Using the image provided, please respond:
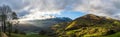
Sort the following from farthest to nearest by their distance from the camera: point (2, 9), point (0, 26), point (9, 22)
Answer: point (0, 26) < point (9, 22) < point (2, 9)

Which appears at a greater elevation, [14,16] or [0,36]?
[14,16]

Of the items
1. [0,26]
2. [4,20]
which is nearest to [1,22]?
[4,20]

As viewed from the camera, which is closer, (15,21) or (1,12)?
(1,12)

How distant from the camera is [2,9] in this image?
131 meters

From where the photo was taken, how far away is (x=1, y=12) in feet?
431


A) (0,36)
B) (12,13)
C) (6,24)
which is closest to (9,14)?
(12,13)

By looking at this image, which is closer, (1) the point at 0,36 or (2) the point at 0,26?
(1) the point at 0,36

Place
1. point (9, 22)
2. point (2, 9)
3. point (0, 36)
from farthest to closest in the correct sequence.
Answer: point (9, 22)
point (2, 9)
point (0, 36)

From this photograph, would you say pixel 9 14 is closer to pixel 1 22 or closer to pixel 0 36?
pixel 1 22

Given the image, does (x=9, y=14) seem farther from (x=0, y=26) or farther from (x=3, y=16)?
(x=0, y=26)

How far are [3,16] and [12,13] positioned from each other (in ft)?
19.1

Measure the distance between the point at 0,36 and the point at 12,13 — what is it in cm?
2946

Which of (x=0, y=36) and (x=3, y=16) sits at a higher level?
(x=3, y=16)

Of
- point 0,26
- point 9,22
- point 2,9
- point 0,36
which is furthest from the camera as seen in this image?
point 0,26
